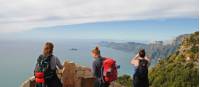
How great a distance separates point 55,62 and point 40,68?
393mm

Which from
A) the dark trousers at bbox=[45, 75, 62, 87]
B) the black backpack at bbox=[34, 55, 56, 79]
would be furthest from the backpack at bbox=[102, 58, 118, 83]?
the black backpack at bbox=[34, 55, 56, 79]

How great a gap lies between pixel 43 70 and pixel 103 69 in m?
1.62

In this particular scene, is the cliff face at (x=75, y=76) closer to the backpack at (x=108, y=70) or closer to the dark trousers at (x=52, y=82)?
the backpack at (x=108, y=70)

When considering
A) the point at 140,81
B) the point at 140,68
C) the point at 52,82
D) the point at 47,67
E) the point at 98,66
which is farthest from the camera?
the point at 140,81

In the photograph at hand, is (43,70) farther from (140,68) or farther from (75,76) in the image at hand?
(140,68)

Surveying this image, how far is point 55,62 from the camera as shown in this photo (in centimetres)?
1009

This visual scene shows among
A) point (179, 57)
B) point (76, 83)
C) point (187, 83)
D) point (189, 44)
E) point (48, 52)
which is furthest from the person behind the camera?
point (189, 44)

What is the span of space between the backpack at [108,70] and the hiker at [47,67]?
1.25 m

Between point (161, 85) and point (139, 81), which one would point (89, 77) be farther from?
point (161, 85)

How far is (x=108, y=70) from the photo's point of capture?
11.1 meters

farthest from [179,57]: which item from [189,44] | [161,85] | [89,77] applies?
[89,77]

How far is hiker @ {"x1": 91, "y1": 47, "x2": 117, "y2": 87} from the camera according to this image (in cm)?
1102

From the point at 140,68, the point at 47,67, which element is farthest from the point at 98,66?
the point at 47,67

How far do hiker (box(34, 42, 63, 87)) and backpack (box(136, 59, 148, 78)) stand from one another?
2128 mm
